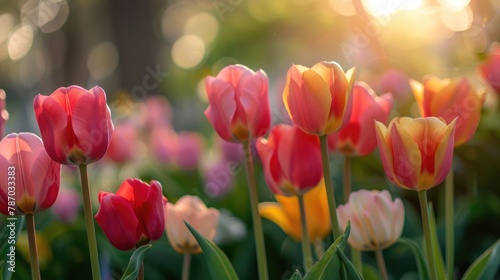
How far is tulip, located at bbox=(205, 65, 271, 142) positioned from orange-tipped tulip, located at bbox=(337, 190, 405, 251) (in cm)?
22

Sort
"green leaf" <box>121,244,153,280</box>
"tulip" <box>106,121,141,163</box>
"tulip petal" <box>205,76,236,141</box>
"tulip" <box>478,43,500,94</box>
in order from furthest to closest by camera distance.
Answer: "tulip" <box>106,121,141,163</box> → "tulip" <box>478,43,500,94</box> → "tulip petal" <box>205,76,236,141</box> → "green leaf" <box>121,244,153,280</box>

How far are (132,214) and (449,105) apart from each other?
0.67 metres

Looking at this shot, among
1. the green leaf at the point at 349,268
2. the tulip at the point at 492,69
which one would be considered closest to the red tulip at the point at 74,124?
the green leaf at the point at 349,268

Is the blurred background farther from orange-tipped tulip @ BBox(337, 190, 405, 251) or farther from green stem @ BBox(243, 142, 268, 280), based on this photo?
green stem @ BBox(243, 142, 268, 280)

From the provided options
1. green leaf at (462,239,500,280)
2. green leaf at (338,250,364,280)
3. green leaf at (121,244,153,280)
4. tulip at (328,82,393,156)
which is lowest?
green leaf at (462,239,500,280)

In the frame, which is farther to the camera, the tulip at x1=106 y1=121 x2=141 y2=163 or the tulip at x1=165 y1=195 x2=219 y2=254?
the tulip at x1=106 y1=121 x2=141 y2=163

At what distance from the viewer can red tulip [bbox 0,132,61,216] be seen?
112cm

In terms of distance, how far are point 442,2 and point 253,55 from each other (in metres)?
5.38

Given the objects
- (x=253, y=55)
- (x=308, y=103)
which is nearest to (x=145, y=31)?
(x=253, y=55)

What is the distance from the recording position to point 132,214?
3.86 feet

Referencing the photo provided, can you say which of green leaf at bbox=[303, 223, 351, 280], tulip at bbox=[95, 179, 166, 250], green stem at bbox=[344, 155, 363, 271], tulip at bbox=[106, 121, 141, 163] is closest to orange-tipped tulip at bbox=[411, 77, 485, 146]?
green stem at bbox=[344, 155, 363, 271]

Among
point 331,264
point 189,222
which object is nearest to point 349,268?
point 331,264

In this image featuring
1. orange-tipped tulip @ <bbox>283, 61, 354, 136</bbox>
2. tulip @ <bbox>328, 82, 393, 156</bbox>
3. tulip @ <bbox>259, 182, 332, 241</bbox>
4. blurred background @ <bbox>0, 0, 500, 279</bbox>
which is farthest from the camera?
blurred background @ <bbox>0, 0, 500, 279</bbox>

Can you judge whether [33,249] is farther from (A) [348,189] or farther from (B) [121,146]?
(B) [121,146]
